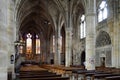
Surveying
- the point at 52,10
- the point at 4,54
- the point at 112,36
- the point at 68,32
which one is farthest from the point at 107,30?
the point at 4,54

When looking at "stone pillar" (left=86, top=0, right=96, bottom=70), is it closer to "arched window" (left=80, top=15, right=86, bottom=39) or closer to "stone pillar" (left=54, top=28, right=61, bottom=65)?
"arched window" (left=80, top=15, right=86, bottom=39)

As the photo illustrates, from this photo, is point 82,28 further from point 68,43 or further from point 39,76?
point 39,76

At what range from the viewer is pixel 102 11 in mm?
29609

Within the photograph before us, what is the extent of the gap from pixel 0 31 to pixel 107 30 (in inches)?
976

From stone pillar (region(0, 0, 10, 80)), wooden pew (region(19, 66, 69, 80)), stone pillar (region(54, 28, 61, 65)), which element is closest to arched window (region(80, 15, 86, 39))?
stone pillar (region(54, 28, 61, 65))

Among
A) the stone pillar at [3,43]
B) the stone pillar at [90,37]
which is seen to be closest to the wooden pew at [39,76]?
the stone pillar at [3,43]

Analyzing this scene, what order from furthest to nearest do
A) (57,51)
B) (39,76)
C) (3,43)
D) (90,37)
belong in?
(57,51) < (90,37) < (39,76) < (3,43)

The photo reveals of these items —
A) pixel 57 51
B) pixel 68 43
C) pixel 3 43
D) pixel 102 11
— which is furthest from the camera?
pixel 57 51

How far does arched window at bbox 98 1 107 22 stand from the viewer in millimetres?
28752

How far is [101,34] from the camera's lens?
2944 cm

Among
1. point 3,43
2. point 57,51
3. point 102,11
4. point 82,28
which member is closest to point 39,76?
point 3,43

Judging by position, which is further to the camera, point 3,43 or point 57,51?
point 57,51

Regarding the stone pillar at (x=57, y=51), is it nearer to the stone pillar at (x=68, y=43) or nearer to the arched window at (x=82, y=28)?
the arched window at (x=82, y=28)

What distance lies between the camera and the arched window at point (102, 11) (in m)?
28.8
